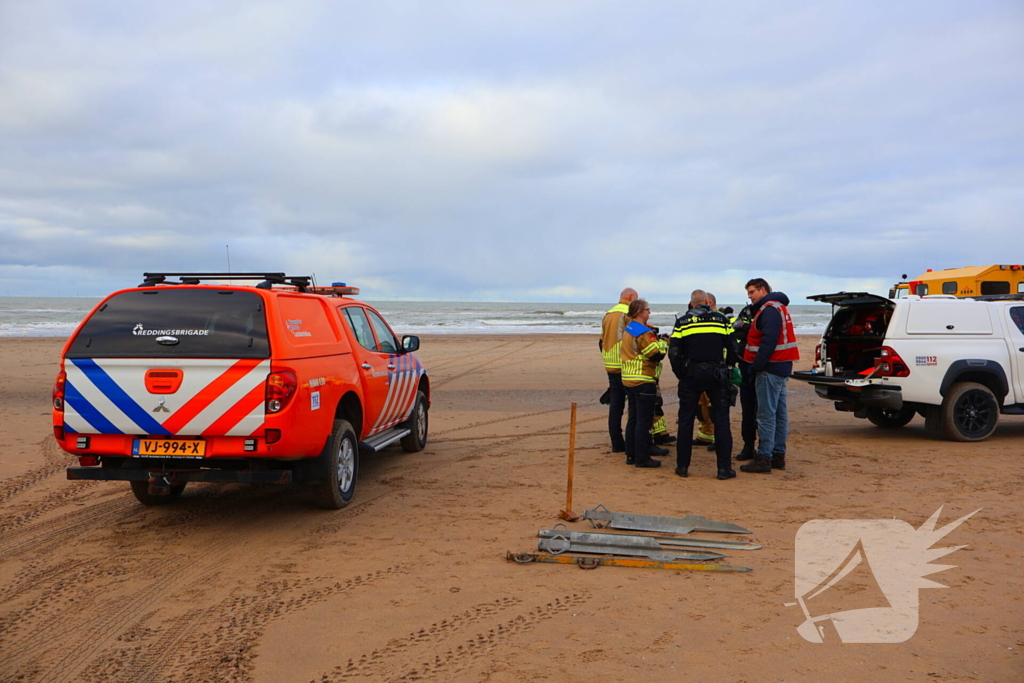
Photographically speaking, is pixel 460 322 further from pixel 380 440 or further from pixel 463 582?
pixel 463 582

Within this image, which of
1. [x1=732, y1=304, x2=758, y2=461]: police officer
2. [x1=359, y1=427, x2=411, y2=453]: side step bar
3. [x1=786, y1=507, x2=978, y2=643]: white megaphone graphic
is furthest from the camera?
[x1=732, y1=304, x2=758, y2=461]: police officer

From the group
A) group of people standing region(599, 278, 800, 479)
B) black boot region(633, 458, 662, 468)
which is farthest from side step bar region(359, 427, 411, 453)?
black boot region(633, 458, 662, 468)

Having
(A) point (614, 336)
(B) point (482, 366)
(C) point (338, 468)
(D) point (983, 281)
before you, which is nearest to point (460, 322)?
(B) point (482, 366)

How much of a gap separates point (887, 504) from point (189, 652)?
5349 millimetres

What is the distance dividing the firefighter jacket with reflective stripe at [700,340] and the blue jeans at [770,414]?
22.1 inches

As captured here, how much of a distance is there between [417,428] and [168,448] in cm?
360

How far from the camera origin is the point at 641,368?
744cm

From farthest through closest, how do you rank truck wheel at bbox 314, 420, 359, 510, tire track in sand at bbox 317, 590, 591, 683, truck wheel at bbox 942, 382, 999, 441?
truck wheel at bbox 942, 382, 999, 441, truck wheel at bbox 314, 420, 359, 510, tire track in sand at bbox 317, 590, 591, 683

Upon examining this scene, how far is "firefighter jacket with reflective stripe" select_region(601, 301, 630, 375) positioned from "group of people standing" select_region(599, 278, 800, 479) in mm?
17

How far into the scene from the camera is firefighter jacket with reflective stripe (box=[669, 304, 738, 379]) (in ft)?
22.9

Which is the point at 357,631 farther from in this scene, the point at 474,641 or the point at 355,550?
the point at 355,550

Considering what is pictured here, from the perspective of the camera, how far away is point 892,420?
10133 millimetres

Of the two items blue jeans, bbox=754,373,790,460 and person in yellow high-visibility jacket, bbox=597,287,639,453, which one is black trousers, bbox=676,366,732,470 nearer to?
blue jeans, bbox=754,373,790,460

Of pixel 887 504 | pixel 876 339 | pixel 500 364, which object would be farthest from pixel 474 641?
pixel 500 364
